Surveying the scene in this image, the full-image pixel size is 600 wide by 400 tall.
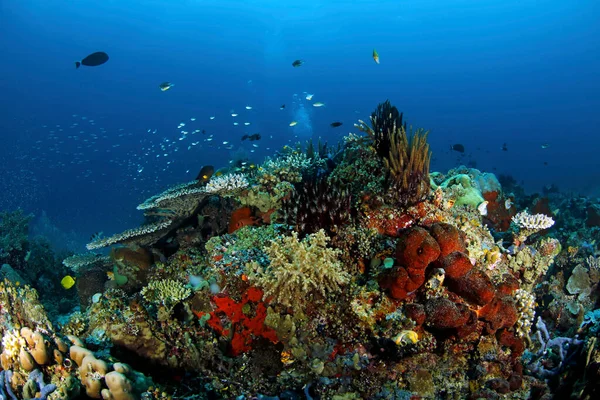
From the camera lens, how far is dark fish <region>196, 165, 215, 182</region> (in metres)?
10.2

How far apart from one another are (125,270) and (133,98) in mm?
151016

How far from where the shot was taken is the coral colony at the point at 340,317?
4.93 m

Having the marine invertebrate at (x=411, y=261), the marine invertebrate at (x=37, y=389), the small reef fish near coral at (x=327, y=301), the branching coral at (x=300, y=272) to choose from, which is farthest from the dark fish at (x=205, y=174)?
the marine invertebrate at (x=411, y=261)

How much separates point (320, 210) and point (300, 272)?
168 cm

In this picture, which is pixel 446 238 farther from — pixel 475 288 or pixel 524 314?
pixel 524 314

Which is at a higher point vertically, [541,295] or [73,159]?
[541,295]

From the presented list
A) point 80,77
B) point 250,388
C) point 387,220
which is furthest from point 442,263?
point 80,77

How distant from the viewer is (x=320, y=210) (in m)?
6.71

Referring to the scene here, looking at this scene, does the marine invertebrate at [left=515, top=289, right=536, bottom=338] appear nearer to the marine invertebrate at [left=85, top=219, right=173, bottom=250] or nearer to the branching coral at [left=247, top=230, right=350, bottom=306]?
the branching coral at [left=247, top=230, right=350, bottom=306]

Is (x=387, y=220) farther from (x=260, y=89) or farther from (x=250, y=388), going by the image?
(x=260, y=89)

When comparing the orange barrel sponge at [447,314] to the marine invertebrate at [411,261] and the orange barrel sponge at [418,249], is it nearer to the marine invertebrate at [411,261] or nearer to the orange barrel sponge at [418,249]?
the marine invertebrate at [411,261]

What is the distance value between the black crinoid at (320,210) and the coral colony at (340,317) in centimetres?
3

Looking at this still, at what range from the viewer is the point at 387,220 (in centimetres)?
626

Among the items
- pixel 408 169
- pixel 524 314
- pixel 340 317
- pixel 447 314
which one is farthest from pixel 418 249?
pixel 524 314
